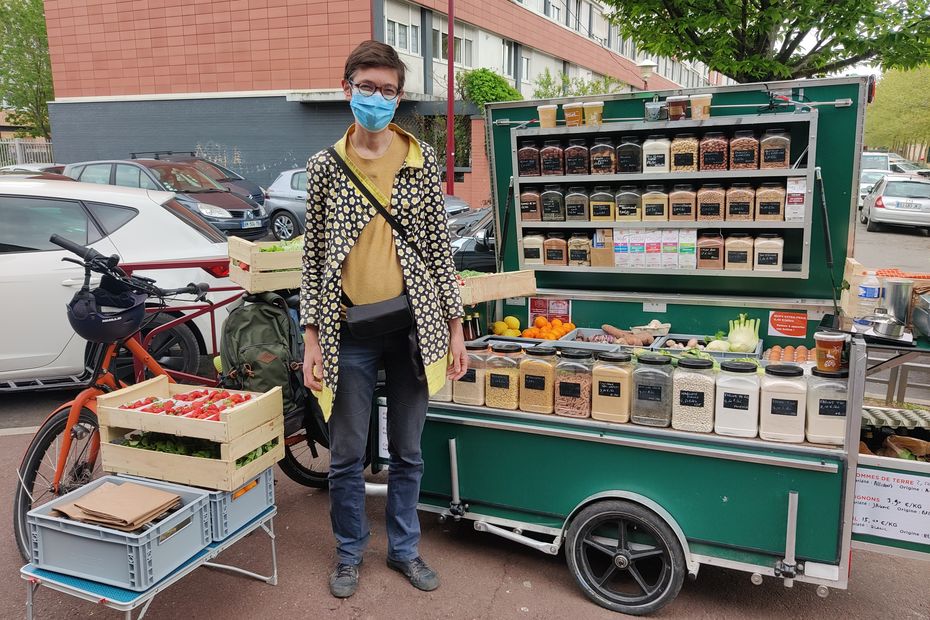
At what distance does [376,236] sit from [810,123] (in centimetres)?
239

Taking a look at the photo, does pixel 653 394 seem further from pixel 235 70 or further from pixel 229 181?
pixel 235 70

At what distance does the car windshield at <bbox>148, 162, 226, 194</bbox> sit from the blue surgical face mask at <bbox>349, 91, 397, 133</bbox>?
10.2 meters

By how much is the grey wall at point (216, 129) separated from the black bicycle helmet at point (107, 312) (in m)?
17.9

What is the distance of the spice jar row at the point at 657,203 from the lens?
3.95 metres

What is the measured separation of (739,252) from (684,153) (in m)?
0.65

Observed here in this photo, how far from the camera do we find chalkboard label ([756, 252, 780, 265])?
400cm

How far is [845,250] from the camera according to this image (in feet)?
12.9

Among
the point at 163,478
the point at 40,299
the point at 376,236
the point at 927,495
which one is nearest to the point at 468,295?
the point at 376,236

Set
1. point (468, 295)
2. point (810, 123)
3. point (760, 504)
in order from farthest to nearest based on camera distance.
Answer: point (468, 295) < point (810, 123) < point (760, 504)

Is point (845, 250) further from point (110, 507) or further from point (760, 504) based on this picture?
point (110, 507)

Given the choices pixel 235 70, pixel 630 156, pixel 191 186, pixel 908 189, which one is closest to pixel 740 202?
pixel 630 156

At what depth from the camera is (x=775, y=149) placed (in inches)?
151

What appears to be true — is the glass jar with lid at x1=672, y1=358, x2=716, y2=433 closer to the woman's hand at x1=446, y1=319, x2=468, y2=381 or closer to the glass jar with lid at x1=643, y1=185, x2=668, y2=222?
the woman's hand at x1=446, y1=319, x2=468, y2=381

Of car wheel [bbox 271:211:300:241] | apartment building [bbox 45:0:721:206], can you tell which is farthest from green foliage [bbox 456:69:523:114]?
car wheel [bbox 271:211:300:241]
